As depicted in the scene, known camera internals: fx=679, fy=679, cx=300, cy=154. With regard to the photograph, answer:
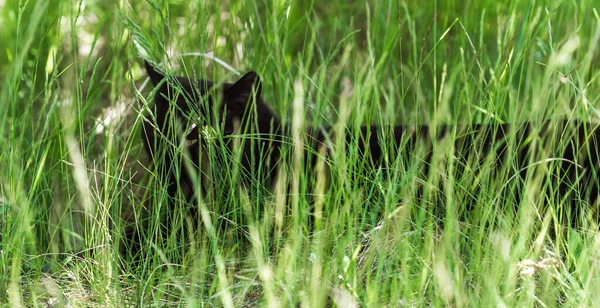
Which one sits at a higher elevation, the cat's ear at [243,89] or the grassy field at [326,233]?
the cat's ear at [243,89]

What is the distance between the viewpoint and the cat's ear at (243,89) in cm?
221

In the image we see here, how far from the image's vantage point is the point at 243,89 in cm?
229

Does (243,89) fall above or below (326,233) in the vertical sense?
above

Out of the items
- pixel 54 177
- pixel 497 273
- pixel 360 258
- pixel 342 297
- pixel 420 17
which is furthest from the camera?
pixel 420 17

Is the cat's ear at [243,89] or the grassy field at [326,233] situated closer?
the grassy field at [326,233]

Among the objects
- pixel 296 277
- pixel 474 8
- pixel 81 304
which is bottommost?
pixel 81 304

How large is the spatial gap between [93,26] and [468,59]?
1.97m

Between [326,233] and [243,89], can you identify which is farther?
[243,89]

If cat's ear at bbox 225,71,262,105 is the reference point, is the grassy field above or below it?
below

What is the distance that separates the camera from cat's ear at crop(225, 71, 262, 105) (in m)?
2.21

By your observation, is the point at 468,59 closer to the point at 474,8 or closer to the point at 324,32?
the point at 474,8

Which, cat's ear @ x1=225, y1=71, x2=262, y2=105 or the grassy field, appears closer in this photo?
the grassy field

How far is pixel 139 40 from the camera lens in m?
1.56

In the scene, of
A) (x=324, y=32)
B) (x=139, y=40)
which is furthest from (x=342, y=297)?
(x=324, y=32)
